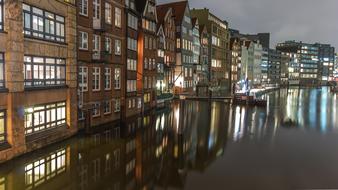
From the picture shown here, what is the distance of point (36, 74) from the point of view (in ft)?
80.1

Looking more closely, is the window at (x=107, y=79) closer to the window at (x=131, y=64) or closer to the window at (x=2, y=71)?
the window at (x=131, y=64)

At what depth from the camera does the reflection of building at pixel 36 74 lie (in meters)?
21.0

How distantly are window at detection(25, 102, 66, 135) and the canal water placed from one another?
1865 mm

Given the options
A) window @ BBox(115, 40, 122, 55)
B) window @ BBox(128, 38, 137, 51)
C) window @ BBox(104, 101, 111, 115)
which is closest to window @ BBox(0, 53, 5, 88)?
window @ BBox(104, 101, 111, 115)

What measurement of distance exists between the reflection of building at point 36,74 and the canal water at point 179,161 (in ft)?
5.34

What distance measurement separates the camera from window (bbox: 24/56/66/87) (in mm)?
23570

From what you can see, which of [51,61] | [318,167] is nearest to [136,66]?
[51,61]

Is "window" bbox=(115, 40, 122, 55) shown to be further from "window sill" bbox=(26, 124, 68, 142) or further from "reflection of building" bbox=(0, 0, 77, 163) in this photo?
"window sill" bbox=(26, 124, 68, 142)

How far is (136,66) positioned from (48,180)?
2939 centimetres

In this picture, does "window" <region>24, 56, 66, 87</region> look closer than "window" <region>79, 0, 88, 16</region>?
Yes

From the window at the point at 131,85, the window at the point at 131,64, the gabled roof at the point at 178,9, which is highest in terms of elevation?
the gabled roof at the point at 178,9

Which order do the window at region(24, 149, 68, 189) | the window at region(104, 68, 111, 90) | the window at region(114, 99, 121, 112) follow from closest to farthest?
1. the window at region(24, 149, 68, 189)
2. the window at region(104, 68, 111, 90)
3. the window at region(114, 99, 121, 112)

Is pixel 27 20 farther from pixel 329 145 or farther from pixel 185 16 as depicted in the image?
pixel 185 16

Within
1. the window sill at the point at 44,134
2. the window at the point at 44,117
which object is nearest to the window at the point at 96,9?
the window at the point at 44,117
